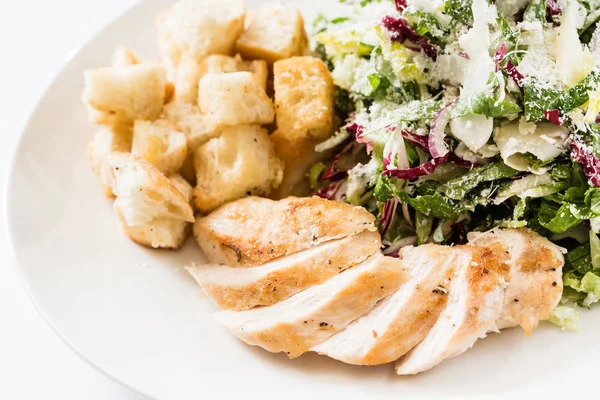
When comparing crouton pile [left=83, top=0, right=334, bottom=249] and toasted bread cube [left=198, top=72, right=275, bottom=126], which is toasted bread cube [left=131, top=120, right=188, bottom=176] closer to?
crouton pile [left=83, top=0, right=334, bottom=249]

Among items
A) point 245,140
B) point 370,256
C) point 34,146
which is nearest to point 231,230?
point 245,140

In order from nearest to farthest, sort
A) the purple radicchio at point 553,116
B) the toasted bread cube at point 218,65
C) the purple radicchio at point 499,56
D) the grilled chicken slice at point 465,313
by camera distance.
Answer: the grilled chicken slice at point 465,313
the purple radicchio at point 553,116
the purple radicchio at point 499,56
the toasted bread cube at point 218,65

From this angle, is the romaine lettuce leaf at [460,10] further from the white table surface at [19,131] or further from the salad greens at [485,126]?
the white table surface at [19,131]

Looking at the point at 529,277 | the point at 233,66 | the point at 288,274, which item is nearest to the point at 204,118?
the point at 233,66

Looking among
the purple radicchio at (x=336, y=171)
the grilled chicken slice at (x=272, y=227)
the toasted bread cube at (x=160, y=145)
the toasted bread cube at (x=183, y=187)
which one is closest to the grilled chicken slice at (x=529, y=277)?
the grilled chicken slice at (x=272, y=227)

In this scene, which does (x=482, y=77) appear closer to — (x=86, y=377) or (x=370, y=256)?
(x=370, y=256)
